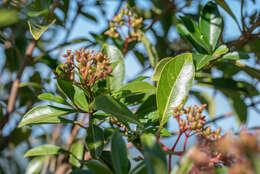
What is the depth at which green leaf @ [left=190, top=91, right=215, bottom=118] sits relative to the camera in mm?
1778

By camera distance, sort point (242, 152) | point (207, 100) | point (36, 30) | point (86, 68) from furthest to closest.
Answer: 1. point (207, 100)
2. point (36, 30)
3. point (86, 68)
4. point (242, 152)

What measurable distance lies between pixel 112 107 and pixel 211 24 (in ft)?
1.79

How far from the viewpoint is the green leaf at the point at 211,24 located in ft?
3.16

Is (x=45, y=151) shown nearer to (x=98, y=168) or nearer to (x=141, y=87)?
(x=98, y=168)

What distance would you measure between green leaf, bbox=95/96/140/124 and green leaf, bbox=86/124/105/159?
15 centimetres

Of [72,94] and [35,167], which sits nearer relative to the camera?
[72,94]

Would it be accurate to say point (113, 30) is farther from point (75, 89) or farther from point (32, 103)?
point (32, 103)

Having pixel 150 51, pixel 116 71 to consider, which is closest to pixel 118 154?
pixel 116 71

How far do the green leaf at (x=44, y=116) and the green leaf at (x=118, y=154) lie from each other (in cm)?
21

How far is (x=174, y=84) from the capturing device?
29.2 inches

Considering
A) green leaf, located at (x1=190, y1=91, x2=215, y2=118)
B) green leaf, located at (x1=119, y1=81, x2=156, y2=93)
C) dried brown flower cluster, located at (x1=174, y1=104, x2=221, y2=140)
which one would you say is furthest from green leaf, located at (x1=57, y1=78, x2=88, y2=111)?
green leaf, located at (x1=190, y1=91, x2=215, y2=118)

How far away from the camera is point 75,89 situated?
0.82 metres

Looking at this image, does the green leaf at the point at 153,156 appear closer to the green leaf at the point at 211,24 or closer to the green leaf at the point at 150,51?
the green leaf at the point at 211,24

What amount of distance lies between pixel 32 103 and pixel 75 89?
2.90ft
